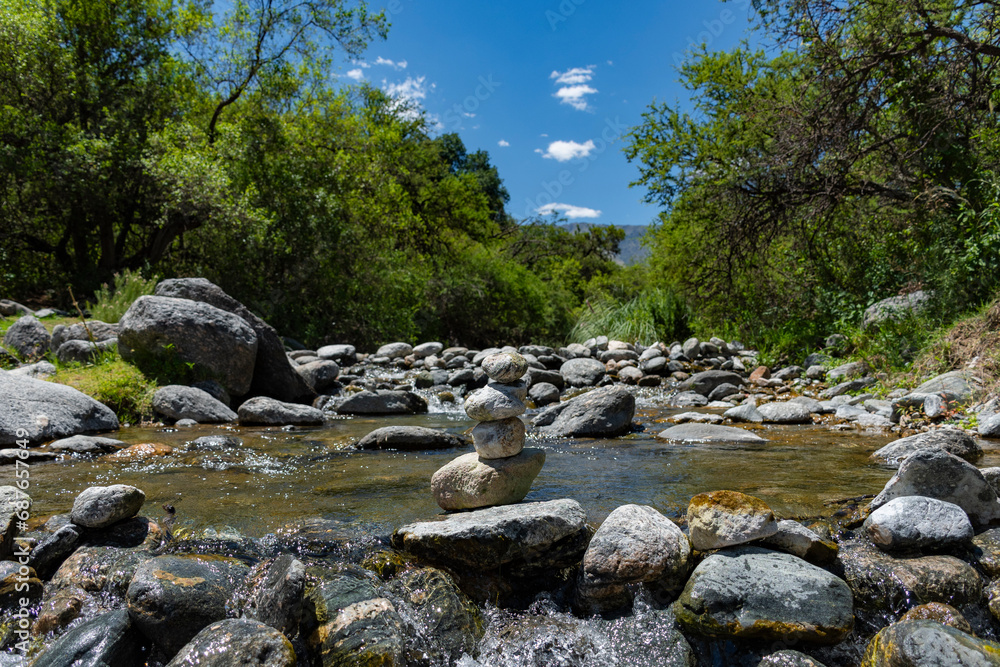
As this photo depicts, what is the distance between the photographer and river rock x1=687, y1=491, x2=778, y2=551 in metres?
3.05

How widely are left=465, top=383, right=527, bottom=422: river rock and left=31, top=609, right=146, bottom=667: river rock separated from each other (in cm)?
201

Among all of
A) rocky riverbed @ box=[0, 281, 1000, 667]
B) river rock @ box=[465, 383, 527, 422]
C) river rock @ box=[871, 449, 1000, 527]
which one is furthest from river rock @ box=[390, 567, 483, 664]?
A: river rock @ box=[871, 449, 1000, 527]

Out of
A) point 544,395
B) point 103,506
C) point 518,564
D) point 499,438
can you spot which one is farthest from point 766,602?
point 544,395

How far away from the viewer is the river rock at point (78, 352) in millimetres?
8266

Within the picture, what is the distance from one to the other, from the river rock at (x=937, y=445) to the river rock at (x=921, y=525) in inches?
51.2

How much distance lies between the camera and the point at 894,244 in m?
11.0

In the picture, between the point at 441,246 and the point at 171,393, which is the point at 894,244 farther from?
the point at 441,246

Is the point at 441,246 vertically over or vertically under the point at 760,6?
under

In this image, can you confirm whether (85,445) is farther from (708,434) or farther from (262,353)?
(708,434)

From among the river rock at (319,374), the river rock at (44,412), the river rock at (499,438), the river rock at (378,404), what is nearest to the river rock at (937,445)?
the river rock at (499,438)

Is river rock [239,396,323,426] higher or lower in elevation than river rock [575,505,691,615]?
higher

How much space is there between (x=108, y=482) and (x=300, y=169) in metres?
12.2

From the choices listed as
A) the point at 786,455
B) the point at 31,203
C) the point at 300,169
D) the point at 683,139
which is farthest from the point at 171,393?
the point at 683,139

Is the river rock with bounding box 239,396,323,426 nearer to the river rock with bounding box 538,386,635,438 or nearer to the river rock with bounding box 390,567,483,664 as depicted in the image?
the river rock with bounding box 538,386,635,438
